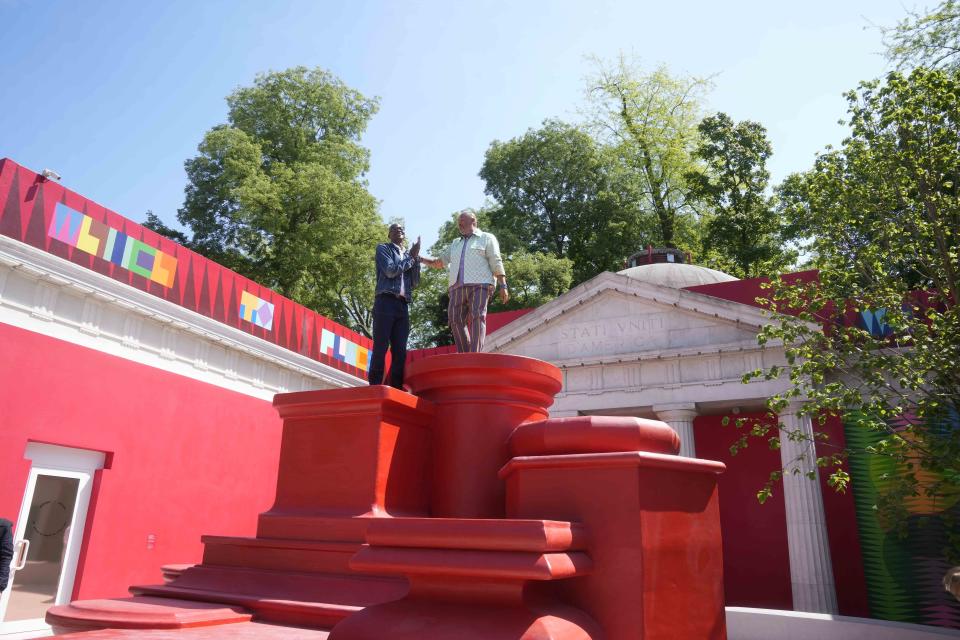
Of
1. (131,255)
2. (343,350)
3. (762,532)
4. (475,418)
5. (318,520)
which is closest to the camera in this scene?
(318,520)

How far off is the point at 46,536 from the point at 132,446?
182 cm

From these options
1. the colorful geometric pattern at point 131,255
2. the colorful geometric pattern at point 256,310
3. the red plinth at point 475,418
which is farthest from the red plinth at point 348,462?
the colorful geometric pattern at point 256,310

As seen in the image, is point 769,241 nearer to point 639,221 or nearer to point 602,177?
point 639,221

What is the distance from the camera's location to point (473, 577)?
2.71 m

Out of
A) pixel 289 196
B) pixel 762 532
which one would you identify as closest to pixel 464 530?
pixel 762 532

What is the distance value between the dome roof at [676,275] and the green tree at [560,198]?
7967 millimetres

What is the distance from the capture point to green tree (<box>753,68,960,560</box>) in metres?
9.64

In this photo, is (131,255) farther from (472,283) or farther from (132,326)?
(472,283)

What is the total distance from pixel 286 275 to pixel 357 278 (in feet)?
9.88

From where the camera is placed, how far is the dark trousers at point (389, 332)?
16.8 feet

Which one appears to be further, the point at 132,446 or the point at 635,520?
the point at 132,446

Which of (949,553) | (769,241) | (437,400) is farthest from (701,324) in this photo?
(437,400)

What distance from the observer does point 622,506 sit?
2.99 m

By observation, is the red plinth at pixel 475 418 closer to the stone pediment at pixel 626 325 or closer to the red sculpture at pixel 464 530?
the red sculpture at pixel 464 530
